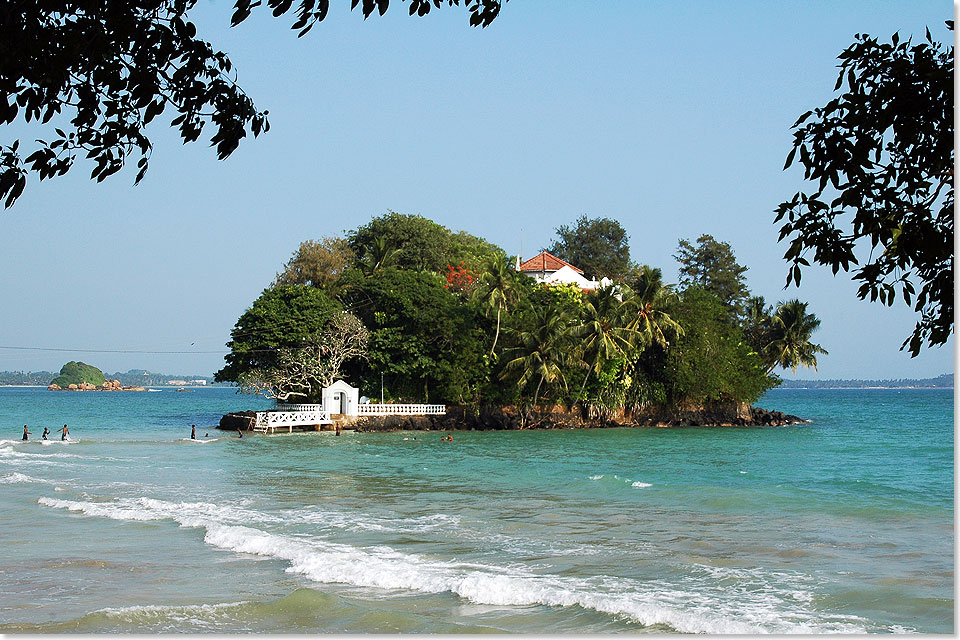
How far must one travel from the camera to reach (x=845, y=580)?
9695 mm

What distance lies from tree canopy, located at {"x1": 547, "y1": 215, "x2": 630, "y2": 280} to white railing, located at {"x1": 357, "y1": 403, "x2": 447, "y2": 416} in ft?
105

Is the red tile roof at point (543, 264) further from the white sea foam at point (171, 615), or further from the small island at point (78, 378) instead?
the small island at point (78, 378)

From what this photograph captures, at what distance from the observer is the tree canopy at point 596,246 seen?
230ft

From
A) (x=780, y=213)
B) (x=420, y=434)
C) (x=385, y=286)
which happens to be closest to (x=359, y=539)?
(x=780, y=213)

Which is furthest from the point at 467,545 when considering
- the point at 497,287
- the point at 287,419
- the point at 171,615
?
the point at 497,287

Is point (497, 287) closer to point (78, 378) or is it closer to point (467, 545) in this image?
point (467, 545)

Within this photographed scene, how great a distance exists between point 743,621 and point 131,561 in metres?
6.68

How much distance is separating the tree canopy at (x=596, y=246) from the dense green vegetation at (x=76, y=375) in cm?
13375

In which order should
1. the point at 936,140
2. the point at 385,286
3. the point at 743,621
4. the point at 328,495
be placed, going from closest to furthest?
the point at 936,140
the point at 743,621
the point at 328,495
the point at 385,286

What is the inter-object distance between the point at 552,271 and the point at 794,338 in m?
16.2

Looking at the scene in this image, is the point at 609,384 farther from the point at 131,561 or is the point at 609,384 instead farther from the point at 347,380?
the point at 131,561

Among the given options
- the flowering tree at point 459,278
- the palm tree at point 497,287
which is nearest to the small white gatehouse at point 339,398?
the palm tree at point 497,287

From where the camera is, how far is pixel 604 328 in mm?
39594

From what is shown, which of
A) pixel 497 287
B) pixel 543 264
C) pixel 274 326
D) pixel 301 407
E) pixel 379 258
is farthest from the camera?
pixel 543 264
